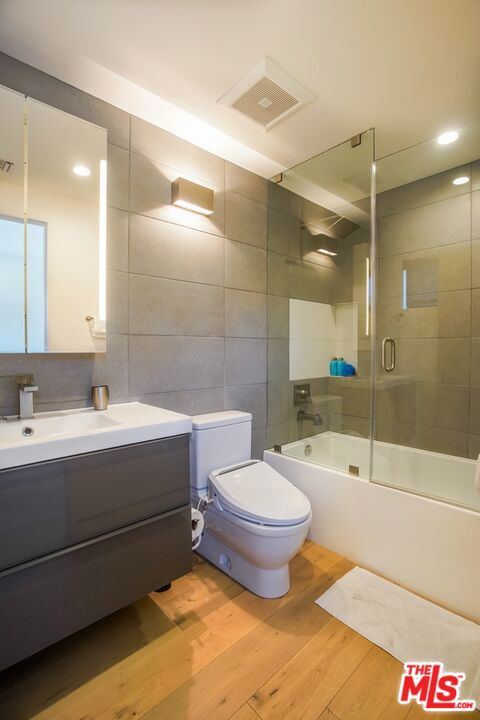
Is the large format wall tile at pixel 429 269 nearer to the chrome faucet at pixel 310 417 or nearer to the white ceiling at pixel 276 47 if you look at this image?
the white ceiling at pixel 276 47

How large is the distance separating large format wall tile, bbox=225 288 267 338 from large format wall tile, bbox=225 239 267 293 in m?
0.05

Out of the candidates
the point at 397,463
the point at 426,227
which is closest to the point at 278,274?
the point at 426,227

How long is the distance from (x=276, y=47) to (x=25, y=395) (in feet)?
5.72

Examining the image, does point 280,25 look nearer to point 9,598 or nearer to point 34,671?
point 9,598

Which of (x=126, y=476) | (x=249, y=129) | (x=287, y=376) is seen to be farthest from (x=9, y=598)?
(x=249, y=129)

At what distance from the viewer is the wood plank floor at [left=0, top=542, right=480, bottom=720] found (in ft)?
3.63

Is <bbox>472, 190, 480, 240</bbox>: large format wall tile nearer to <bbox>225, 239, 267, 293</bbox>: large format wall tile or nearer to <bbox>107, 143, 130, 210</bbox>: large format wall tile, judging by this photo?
<bbox>225, 239, 267, 293</bbox>: large format wall tile

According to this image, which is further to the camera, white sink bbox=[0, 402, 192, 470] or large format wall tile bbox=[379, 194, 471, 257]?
large format wall tile bbox=[379, 194, 471, 257]

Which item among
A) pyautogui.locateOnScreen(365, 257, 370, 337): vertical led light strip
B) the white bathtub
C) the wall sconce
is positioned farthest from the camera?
pyautogui.locateOnScreen(365, 257, 370, 337): vertical led light strip

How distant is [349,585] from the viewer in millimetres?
1678

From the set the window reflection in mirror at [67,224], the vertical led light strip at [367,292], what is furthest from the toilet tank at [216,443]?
the vertical led light strip at [367,292]

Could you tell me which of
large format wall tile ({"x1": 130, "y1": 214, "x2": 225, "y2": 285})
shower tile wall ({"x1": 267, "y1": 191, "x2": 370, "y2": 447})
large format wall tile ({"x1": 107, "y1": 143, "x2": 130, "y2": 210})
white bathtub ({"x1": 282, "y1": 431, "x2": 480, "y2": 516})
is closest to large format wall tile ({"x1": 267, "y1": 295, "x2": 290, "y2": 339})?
shower tile wall ({"x1": 267, "y1": 191, "x2": 370, "y2": 447})

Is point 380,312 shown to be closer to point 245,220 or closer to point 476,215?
point 476,215

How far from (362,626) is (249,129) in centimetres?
250
